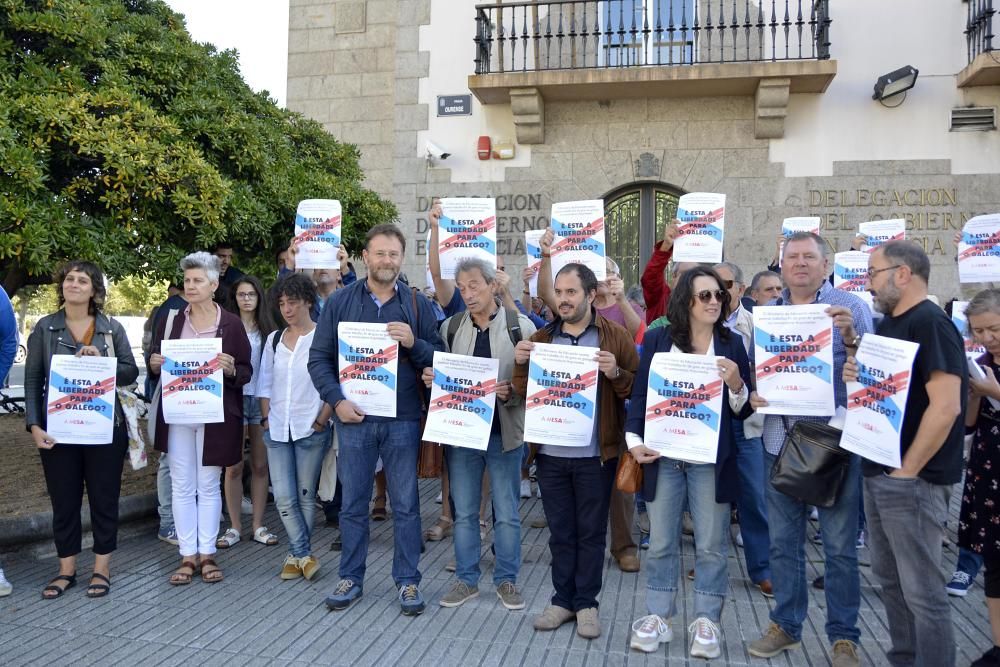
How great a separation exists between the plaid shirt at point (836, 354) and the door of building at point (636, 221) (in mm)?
7880

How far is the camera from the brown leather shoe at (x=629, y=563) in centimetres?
530

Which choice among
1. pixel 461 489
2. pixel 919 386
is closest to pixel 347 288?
pixel 461 489

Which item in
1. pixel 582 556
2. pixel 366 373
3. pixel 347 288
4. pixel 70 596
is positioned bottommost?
pixel 70 596

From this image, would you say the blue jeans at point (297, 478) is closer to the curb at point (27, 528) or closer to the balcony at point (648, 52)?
the curb at point (27, 528)

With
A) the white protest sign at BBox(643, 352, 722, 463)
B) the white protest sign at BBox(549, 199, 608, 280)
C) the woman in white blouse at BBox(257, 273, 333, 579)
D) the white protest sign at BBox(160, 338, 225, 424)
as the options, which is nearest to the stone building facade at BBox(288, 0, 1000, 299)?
the white protest sign at BBox(549, 199, 608, 280)

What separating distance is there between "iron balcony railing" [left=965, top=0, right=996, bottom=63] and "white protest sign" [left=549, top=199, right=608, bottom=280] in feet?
27.5

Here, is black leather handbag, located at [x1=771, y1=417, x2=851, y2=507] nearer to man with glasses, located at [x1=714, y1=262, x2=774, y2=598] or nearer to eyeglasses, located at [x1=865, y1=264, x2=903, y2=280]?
eyeglasses, located at [x1=865, y1=264, x2=903, y2=280]

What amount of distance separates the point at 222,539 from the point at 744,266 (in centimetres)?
854

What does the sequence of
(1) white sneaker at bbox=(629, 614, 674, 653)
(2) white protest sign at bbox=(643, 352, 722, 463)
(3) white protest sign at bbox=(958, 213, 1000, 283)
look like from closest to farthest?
(2) white protest sign at bbox=(643, 352, 722, 463) → (1) white sneaker at bbox=(629, 614, 674, 653) → (3) white protest sign at bbox=(958, 213, 1000, 283)

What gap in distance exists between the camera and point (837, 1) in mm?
11312

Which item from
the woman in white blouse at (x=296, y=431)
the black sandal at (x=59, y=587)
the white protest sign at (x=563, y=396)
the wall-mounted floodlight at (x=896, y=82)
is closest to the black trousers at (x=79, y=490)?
the black sandal at (x=59, y=587)

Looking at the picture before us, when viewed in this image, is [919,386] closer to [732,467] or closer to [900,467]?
[900,467]

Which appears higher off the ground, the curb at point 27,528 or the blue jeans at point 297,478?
the blue jeans at point 297,478

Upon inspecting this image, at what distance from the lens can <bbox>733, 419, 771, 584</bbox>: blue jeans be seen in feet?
15.8
